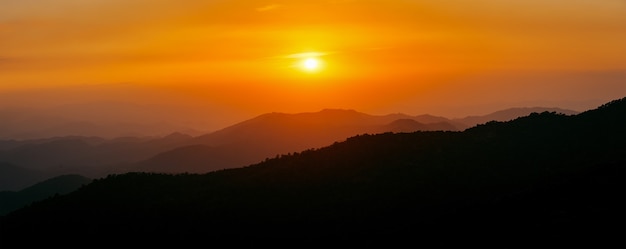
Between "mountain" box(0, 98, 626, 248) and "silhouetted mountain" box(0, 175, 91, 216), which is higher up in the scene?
"silhouetted mountain" box(0, 175, 91, 216)

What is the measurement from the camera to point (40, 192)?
455 ft

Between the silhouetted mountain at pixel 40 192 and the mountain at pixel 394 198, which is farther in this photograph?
the silhouetted mountain at pixel 40 192

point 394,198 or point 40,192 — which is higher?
point 40,192

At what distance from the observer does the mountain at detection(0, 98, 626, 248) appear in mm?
32688

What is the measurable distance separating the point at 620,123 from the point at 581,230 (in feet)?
92.7

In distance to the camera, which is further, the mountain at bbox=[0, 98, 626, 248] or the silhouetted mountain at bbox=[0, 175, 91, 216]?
the silhouetted mountain at bbox=[0, 175, 91, 216]

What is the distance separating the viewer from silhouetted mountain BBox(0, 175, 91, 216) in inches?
5349

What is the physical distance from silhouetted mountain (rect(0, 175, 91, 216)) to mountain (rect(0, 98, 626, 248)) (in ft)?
291

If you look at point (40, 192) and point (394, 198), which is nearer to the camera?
point (394, 198)

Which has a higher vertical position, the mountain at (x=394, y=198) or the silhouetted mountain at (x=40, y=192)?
the silhouetted mountain at (x=40, y=192)

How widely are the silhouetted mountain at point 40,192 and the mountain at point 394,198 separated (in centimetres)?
8879

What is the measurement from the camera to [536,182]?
43312mm

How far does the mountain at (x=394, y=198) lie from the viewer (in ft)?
107

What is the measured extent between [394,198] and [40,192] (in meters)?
118
